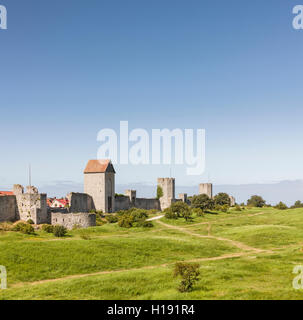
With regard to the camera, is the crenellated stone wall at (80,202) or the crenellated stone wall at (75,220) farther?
the crenellated stone wall at (80,202)

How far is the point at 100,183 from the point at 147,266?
4271 cm

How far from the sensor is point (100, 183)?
6756 cm

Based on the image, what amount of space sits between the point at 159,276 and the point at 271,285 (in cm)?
678

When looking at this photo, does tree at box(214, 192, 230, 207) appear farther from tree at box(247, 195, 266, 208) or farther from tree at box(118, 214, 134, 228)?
tree at box(118, 214, 134, 228)

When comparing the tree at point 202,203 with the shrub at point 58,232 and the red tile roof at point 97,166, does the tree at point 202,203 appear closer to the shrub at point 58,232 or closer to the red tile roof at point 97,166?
the red tile roof at point 97,166

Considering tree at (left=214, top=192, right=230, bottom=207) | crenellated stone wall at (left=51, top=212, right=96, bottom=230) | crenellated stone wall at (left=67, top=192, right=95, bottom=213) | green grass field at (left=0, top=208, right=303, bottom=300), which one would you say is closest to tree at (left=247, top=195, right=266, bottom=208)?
tree at (left=214, top=192, right=230, bottom=207)

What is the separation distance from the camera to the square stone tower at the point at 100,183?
6731cm

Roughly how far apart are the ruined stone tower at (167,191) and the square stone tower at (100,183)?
689 inches

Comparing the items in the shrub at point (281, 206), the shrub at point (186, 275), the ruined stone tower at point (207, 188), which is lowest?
the shrub at point (281, 206)

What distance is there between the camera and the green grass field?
58.2 ft

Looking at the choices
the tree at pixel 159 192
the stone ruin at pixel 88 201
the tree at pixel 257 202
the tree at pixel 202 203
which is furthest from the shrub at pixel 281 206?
the tree at pixel 159 192

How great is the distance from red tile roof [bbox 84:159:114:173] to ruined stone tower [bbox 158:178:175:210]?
19728mm
